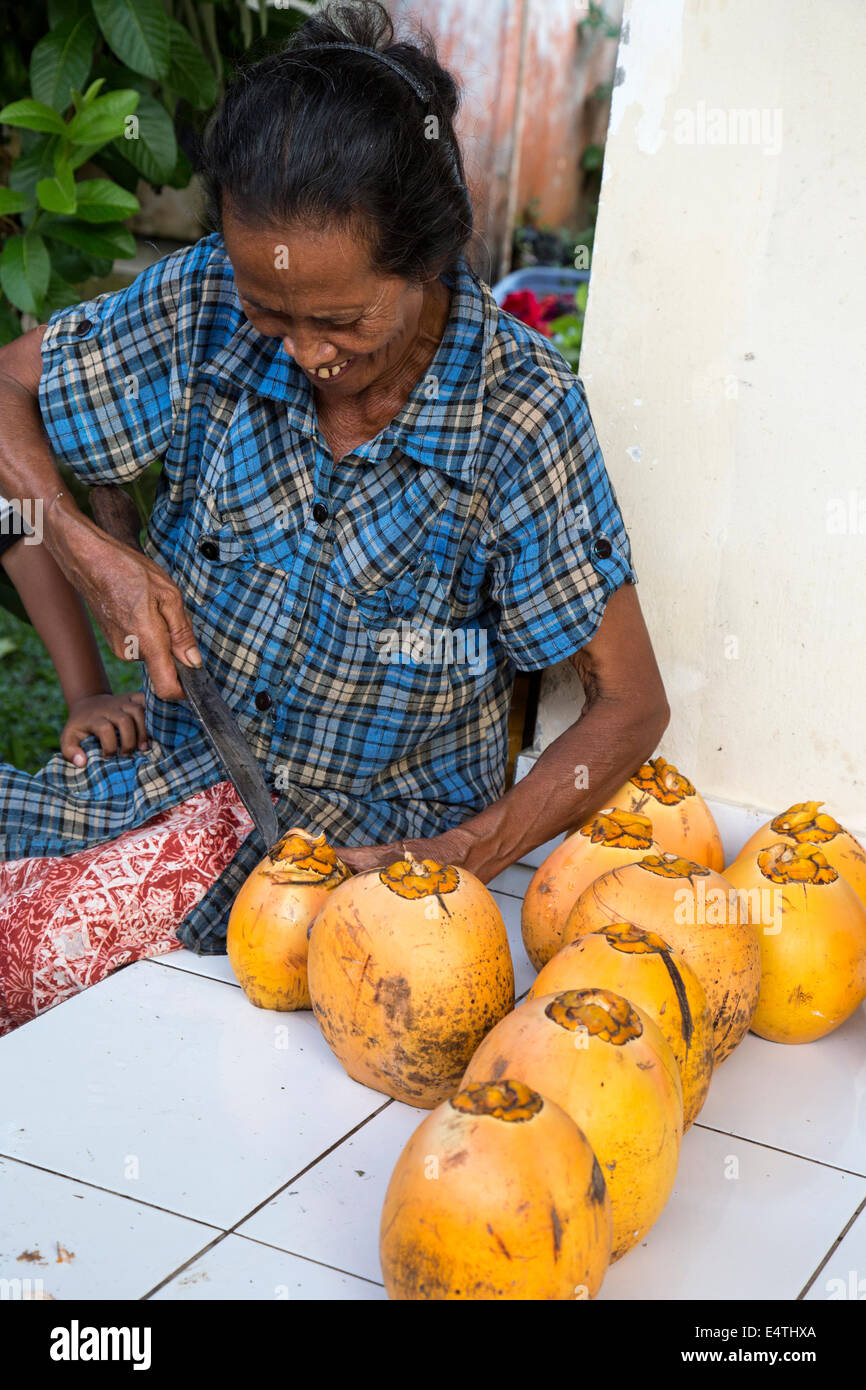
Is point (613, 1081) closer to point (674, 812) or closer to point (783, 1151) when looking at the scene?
point (783, 1151)

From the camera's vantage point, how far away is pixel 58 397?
1.93 meters

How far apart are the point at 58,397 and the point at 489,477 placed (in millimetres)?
665

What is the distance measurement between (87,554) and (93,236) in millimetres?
1080

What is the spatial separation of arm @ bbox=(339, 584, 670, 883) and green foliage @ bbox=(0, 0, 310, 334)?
1.20m

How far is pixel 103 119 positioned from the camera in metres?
2.47

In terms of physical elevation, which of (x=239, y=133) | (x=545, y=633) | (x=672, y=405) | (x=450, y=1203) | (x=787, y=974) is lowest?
(x=787, y=974)

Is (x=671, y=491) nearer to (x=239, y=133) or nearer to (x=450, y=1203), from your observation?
(x=239, y=133)

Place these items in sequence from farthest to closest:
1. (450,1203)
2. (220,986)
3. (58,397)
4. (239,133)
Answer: (58,397)
(220,986)
(239,133)
(450,1203)

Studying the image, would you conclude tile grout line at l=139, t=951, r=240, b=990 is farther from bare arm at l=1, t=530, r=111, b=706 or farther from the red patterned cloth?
bare arm at l=1, t=530, r=111, b=706

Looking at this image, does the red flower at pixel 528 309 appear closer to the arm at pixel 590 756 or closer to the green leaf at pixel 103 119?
the green leaf at pixel 103 119

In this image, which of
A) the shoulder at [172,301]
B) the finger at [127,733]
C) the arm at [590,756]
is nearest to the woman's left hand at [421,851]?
the arm at [590,756]

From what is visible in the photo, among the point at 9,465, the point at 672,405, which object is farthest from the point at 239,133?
the point at 672,405

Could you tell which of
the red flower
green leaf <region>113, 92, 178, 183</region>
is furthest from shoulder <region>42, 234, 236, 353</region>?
the red flower
